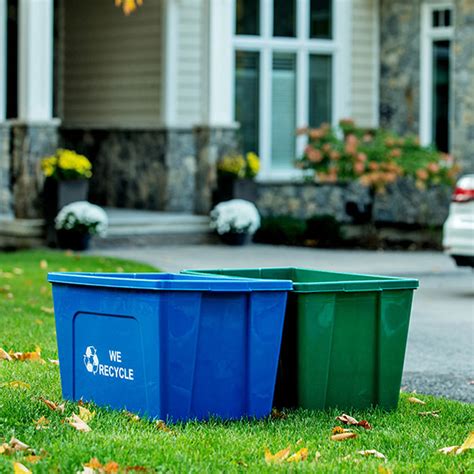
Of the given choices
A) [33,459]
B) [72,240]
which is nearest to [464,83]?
[72,240]

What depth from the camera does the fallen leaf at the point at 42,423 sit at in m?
6.03

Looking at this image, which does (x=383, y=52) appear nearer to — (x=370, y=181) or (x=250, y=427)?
(x=370, y=181)

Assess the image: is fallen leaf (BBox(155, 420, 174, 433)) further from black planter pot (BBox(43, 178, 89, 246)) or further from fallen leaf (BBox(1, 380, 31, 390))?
black planter pot (BBox(43, 178, 89, 246))

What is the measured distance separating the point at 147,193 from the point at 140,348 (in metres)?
14.2

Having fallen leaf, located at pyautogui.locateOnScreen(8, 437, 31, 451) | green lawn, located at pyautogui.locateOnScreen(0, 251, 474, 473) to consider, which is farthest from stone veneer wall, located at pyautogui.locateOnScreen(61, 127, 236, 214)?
fallen leaf, located at pyautogui.locateOnScreen(8, 437, 31, 451)

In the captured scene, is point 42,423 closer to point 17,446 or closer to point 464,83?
point 17,446

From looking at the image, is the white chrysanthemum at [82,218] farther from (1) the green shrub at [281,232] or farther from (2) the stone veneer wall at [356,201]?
(2) the stone veneer wall at [356,201]

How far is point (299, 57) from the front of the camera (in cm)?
2066

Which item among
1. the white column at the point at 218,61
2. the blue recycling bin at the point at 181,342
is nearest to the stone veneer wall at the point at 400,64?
the white column at the point at 218,61

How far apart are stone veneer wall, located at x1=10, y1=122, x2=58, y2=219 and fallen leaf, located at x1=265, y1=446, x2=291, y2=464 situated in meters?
12.5

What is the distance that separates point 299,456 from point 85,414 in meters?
1.22

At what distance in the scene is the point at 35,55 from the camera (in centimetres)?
1753

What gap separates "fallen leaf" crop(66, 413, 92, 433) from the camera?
6.01m

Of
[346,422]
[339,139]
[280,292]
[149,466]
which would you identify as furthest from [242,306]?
[339,139]
